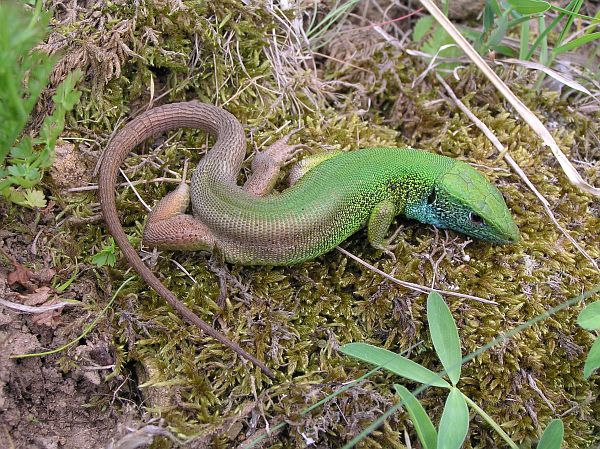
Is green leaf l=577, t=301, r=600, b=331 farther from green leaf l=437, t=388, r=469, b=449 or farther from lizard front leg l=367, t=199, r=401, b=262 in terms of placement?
lizard front leg l=367, t=199, r=401, b=262

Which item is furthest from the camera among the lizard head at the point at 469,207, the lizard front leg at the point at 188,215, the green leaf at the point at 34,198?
the lizard head at the point at 469,207

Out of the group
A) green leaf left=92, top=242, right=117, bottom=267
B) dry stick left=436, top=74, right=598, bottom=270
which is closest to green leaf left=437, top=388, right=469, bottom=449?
dry stick left=436, top=74, right=598, bottom=270

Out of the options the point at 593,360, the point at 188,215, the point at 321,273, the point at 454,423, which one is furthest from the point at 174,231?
the point at 593,360

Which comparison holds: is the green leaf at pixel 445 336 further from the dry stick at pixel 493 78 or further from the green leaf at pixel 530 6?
the green leaf at pixel 530 6

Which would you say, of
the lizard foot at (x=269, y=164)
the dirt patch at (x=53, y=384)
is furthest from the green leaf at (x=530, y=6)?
the dirt patch at (x=53, y=384)

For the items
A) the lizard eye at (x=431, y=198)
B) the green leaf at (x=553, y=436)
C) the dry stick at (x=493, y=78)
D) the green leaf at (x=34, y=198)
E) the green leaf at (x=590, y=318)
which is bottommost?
the green leaf at (x=553, y=436)

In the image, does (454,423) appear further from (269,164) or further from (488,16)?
(488,16)
